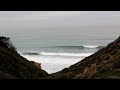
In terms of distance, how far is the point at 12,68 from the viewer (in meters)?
37.5
